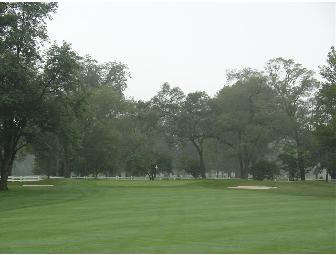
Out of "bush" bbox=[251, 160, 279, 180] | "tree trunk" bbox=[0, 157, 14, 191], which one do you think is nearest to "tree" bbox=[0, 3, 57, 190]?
"tree trunk" bbox=[0, 157, 14, 191]

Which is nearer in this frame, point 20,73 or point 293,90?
point 20,73

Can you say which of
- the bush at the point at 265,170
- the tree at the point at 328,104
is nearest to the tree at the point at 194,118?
the bush at the point at 265,170

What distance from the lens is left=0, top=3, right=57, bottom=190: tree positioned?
A: 4053 centimetres

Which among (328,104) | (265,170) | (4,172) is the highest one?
(328,104)

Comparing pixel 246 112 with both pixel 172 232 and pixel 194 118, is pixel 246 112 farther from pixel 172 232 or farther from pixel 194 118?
pixel 172 232

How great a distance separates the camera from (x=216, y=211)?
2178cm

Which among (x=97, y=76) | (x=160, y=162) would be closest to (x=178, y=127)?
(x=160, y=162)

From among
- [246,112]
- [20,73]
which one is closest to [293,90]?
[246,112]

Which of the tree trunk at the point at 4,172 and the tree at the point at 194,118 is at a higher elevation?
the tree at the point at 194,118

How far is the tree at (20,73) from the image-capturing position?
133 ft

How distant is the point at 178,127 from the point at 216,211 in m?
59.1

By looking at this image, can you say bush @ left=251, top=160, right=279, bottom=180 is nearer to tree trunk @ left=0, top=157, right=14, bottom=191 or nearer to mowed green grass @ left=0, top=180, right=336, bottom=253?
tree trunk @ left=0, top=157, right=14, bottom=191

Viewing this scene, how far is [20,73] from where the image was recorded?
133 ft

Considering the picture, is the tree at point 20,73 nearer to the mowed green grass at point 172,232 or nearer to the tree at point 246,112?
the mowed green grass at point 172,232
